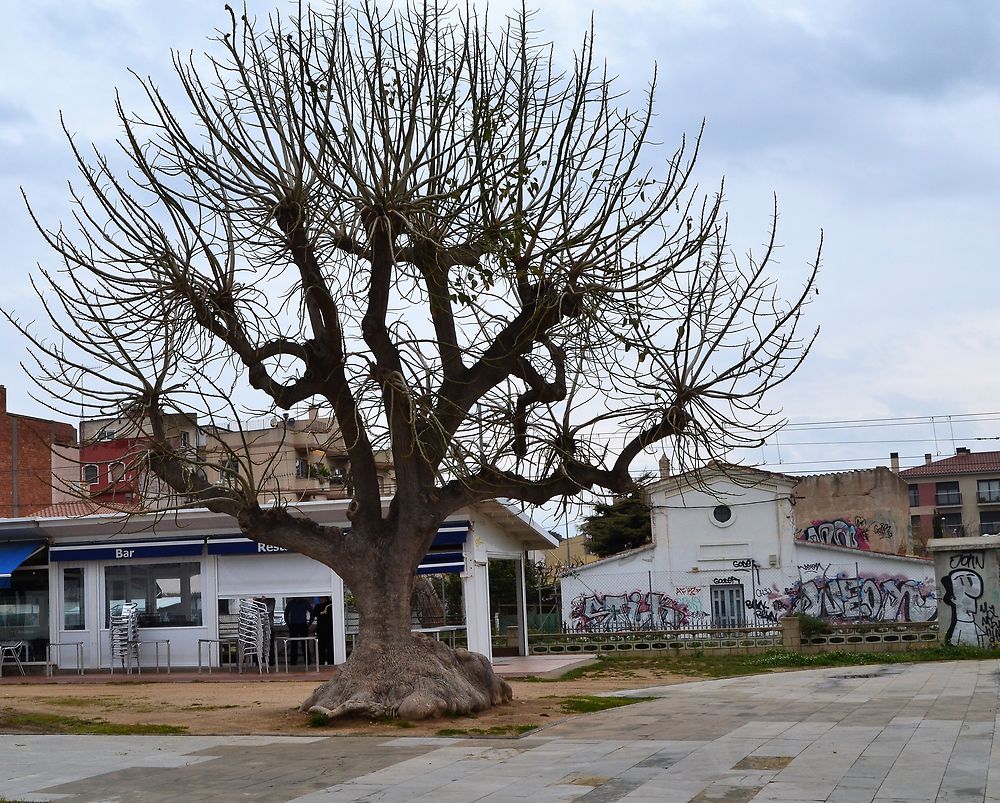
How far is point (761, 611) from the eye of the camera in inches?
1572

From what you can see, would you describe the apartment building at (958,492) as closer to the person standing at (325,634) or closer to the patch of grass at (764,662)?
the patch of grass at (764,662)

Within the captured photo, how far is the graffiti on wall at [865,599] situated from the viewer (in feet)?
124

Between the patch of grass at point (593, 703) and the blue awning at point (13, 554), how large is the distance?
1401cm

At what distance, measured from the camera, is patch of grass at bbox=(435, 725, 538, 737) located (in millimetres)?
12023

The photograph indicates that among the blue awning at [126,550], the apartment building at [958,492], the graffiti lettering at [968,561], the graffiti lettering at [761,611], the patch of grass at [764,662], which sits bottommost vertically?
the patch of grass at [764,662]

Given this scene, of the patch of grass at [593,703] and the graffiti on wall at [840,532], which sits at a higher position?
the graffiti on wall at [840,532]

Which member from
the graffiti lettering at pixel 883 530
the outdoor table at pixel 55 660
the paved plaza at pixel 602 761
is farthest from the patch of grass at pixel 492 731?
the graffiti lettering at pixel 883 530

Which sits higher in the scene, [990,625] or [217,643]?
[217,643]

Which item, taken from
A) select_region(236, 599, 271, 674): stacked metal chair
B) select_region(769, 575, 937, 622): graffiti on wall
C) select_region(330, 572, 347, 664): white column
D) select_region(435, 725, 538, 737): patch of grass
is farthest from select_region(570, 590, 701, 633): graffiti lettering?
select_region(435, 725, 538, 737): patch of grass

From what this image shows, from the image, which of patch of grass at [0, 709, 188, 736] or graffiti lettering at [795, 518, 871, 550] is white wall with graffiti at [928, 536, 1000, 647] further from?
graffiti lettering at [795, 518, 871, 550]

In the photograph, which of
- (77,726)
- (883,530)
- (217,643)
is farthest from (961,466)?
(77,726)

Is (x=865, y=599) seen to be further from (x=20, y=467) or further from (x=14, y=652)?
(x=20, y=467)

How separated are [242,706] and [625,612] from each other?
82.5ft

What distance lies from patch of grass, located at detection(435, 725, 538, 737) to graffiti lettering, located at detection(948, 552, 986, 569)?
13757 mm
